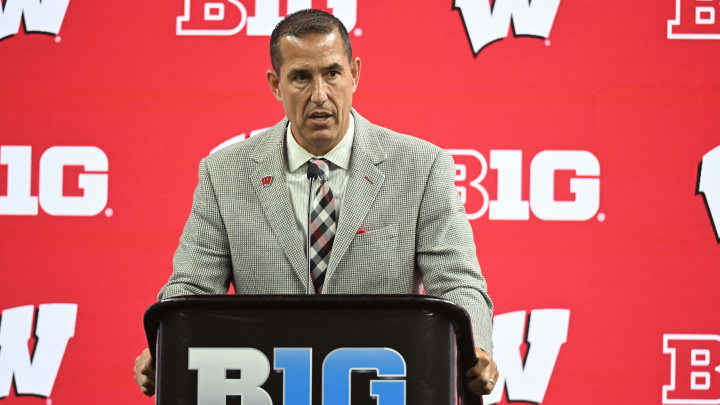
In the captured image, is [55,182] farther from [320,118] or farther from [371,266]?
[371,266]

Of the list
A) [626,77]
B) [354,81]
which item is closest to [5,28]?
[354,81]

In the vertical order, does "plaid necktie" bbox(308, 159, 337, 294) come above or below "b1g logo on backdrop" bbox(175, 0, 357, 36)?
below

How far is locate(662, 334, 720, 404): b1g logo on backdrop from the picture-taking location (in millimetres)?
3129

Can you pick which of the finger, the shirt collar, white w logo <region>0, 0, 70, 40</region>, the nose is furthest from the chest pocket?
white w logo <region>0, 0, 70, 40</region>

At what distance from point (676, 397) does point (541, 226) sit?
2.69 ft

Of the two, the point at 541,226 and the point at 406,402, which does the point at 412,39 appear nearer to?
the point at 541,226

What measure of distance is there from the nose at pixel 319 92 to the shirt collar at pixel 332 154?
15 cm

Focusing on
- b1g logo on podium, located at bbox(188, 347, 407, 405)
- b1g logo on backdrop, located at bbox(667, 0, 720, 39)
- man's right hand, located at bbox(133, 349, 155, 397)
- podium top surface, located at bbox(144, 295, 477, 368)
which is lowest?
man's right hand, located at bbox(133, 349, 155, 397)

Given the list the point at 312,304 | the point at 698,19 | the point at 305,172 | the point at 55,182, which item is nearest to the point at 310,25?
the point at 305,172

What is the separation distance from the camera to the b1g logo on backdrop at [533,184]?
10.4ft

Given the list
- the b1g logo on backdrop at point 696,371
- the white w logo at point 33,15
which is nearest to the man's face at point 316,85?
the white w logo at point 33,15

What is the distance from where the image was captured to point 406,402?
1.33 metres

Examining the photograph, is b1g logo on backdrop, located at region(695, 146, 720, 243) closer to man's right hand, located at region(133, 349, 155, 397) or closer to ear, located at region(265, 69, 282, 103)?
ear, located at region(265, 69, 282, 103)

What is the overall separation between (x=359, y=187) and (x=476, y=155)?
1.38m
